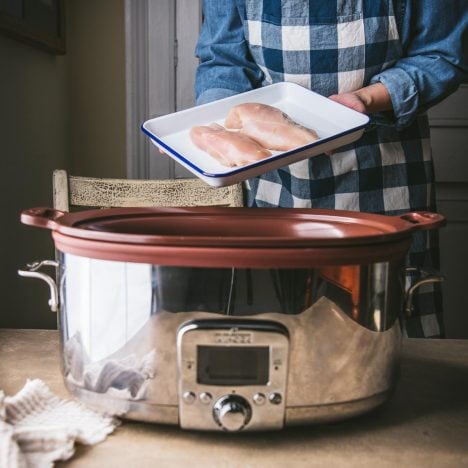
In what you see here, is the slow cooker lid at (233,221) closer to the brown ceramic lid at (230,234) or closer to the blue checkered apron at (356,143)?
the brown ceramic lid at (230,234)

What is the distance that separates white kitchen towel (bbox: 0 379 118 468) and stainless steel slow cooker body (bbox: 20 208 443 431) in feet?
0.07

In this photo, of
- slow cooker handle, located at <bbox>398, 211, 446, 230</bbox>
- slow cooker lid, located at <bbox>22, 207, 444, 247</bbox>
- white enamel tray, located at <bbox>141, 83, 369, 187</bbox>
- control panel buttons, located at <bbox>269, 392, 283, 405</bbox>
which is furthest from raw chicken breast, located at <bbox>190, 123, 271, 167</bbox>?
control panel buttons, located at <bbox>269, 392, 283, 405</bbox>

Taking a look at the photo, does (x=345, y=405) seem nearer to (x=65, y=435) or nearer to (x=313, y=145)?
(x=65, y=435)

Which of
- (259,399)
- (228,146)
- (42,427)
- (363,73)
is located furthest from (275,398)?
(363,73)

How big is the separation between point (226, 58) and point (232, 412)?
80 centimetres

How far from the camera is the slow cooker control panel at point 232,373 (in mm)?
511

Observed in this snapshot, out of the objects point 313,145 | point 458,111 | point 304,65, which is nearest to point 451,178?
point 458,111

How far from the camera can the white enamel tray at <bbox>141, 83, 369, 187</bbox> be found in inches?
31.1

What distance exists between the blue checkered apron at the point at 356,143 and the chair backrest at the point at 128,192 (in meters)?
0.14

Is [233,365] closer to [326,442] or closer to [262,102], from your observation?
[326,442]

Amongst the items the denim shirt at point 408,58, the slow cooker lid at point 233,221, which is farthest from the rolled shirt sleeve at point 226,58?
the slow cooker lid at point 233,221

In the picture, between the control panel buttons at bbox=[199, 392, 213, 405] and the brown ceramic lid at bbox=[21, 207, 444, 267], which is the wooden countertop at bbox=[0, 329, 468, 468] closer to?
the control panel buttons at bbox=[199, 392, 213, 405]

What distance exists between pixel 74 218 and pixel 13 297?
922 millimetres

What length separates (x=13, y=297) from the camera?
1.46 metres
